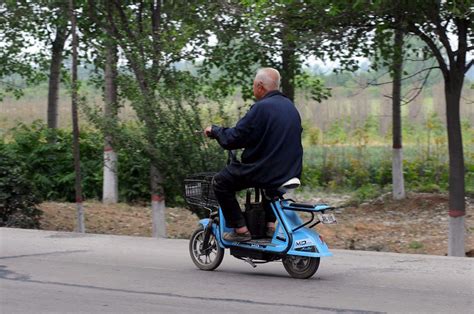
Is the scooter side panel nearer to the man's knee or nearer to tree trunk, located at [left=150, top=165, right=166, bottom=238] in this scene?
the man's knee

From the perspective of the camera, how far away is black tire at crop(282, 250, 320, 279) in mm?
8938

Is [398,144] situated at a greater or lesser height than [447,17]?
lesser

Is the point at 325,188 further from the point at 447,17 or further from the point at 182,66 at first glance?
the point at 447,17

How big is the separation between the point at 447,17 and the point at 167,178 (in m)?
4.66

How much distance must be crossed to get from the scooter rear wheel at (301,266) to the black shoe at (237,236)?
16.0 inches

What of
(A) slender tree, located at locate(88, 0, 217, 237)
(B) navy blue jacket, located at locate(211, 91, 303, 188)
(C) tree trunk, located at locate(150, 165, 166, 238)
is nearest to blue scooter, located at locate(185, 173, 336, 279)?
(B) navy blue jacket, located at locate(211, 91, 303, 188)

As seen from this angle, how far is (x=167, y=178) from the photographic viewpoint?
45.9ft

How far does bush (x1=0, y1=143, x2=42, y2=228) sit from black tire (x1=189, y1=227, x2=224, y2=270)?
6.96m

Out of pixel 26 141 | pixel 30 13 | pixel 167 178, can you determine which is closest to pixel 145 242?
pixel 167 178

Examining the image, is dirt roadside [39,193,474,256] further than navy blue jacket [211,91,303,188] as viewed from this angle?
Yes

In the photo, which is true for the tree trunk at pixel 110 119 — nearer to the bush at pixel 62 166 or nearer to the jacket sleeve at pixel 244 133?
the bush at pixel 62 166

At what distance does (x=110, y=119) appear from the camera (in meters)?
13.9

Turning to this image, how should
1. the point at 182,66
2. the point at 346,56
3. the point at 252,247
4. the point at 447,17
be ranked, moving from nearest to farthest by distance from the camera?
the point at 252,247 < the point at 447,17 < the point at 346,56 < the point at 182,66

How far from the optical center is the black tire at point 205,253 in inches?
377
